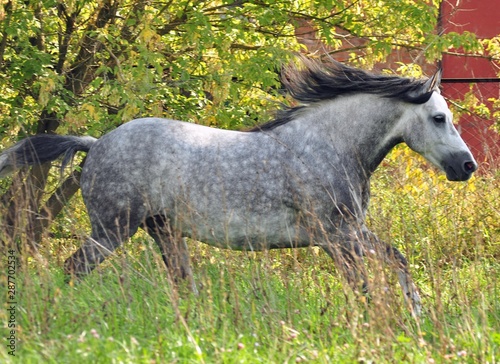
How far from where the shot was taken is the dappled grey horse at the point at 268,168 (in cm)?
616

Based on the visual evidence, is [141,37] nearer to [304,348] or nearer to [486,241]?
[486,241]

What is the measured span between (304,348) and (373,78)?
2.67 metres

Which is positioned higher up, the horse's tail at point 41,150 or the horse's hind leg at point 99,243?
the horse's tail at point 41,150

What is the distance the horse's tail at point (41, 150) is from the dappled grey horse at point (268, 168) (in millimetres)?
87

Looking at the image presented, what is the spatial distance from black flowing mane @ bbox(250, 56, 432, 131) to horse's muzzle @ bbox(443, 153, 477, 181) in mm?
453

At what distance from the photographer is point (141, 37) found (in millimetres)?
8094

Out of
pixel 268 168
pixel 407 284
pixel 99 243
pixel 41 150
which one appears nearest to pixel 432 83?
pixel 268 168

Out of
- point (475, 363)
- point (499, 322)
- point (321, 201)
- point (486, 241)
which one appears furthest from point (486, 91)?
point (475, 363)

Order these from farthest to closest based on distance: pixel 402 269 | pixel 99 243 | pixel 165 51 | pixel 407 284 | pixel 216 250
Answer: pixel 165 51, pixel 216 250, pixel 99 243, pixel 407 284, pixel 402 269

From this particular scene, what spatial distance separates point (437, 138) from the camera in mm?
6258

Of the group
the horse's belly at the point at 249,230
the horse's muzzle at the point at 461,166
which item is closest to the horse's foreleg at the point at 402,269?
the horse's belly at the point at 249,230

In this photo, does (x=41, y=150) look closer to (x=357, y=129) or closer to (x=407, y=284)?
(x=357, y=129)

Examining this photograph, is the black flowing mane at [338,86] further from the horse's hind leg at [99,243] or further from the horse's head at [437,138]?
the horse's hind leg at [99,243]

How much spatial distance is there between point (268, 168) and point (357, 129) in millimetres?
700
